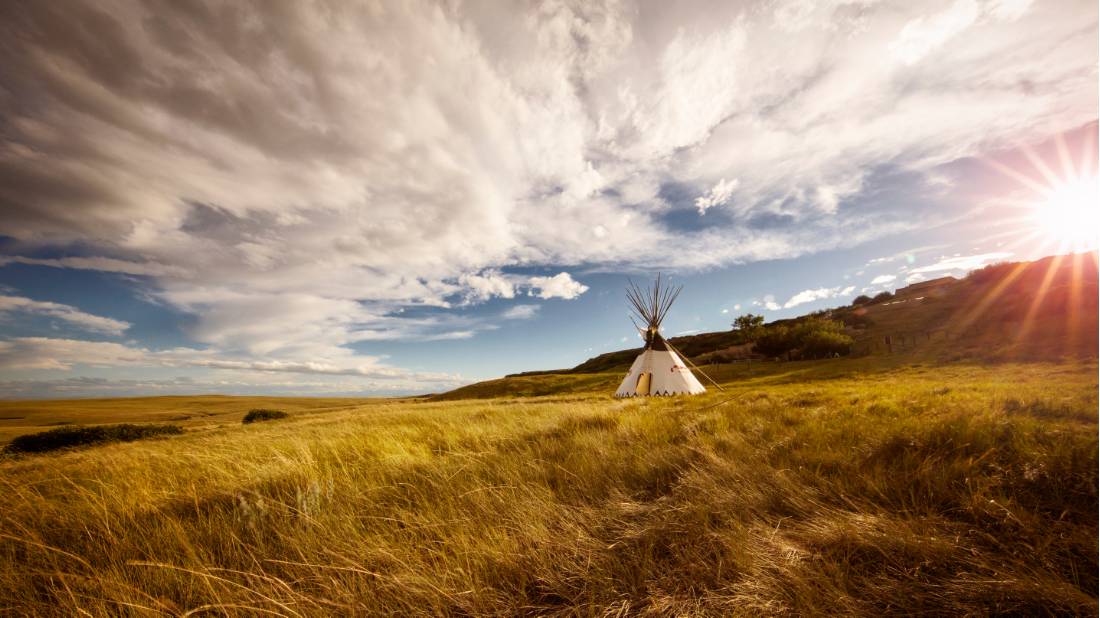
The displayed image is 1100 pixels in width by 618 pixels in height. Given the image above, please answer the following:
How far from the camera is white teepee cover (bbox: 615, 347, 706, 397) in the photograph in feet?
68.4

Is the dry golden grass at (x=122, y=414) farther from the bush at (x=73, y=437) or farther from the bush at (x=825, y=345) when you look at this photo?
the bush at (x=825, y=345)

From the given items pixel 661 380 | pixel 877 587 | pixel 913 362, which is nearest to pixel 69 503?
pixel 877 587

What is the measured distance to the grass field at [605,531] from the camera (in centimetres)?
181

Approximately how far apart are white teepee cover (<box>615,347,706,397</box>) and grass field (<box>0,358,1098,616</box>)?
16.8 meters

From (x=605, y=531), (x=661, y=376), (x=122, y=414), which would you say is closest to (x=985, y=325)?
(x=661, y=376)

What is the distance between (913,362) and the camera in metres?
27.4

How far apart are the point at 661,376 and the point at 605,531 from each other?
20.1 meters

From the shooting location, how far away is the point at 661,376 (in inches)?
847

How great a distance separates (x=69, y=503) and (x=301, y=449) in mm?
1837

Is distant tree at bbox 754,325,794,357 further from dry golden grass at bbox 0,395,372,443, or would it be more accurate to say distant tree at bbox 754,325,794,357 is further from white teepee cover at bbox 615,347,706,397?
dry golden grass at bbox 0,395,372,443

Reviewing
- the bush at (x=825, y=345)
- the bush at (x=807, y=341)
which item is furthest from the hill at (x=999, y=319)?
the bush at (x=807, y=341)

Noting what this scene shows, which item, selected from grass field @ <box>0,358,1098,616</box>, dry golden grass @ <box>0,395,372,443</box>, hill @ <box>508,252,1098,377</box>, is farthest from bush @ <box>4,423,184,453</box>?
hill @ <box>508,252,1098,377</box>

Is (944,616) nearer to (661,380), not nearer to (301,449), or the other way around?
(301,449)

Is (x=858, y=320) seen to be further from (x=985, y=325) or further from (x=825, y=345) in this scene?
(x=985, y=325)
